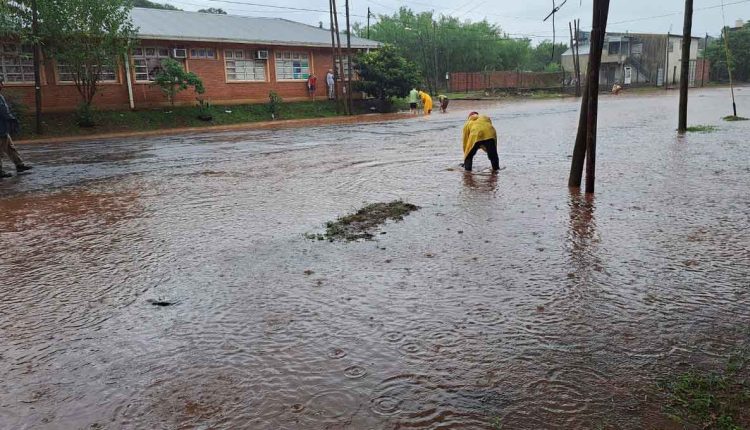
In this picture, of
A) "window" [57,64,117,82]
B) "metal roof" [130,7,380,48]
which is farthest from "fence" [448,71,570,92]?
"window" [57,64,117,82]

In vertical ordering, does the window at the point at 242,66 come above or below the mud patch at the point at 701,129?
above

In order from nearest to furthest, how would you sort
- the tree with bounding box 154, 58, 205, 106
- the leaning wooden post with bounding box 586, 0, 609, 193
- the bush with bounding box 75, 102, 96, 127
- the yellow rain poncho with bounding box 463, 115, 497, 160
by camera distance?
the leaning wooden post with bounding box 586, 0, 609, 193 < the yellow rain poncho with bounding box 463, 115, 497, 160 < the bush with bounding box 75, 102, 96, 127 < the tree with bounding box 154, 58, 205, 106

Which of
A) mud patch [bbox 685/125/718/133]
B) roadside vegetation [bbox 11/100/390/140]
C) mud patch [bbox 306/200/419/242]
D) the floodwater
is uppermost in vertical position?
roadside vegetation [bbox 11/100/390/140]

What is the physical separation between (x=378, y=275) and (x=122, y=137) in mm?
18326

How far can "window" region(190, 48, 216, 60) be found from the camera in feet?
87.4

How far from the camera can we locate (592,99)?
7.42 m

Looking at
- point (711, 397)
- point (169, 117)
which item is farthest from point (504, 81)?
point (711, 397)

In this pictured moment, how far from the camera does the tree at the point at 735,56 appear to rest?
206ft

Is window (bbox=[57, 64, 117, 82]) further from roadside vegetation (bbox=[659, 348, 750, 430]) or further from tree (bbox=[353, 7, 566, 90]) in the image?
tree (bbox=[353, 7, 566, 90])

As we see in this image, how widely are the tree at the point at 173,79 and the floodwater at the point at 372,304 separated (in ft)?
53.0

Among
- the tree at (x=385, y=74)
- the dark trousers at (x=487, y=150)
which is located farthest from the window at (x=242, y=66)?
the dark trousers at (x=487, y=150)

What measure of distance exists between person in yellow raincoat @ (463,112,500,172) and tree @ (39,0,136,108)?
16.5m

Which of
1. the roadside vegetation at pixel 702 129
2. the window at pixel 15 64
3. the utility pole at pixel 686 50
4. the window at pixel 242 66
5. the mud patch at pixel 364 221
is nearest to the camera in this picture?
the mud patch at pixel 364 221

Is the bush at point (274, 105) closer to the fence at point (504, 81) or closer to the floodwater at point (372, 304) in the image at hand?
the floodwater at point (372, 304)
